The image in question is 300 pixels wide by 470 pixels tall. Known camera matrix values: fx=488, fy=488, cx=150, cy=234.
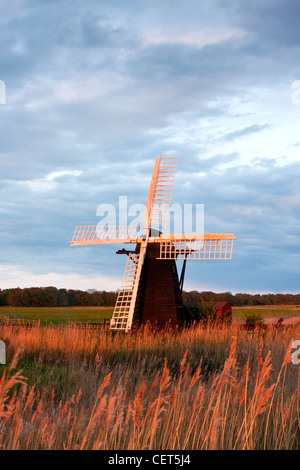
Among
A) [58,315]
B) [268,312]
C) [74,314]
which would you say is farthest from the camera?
[268,312]

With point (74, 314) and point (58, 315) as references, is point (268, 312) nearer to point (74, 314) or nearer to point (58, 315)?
point (74, 314)

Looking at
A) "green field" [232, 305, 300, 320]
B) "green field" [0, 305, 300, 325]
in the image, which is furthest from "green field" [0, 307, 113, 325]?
"green field" [232, 305, 300, 320]

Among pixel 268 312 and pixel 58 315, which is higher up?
pixel 268 312

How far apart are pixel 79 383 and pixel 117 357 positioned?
3432 millimetres

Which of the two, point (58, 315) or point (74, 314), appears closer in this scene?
point (58, 315)

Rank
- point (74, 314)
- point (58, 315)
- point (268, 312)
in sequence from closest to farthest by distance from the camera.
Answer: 1. point (58, 315)
2. point (74, 314)
3. point (268, 312)

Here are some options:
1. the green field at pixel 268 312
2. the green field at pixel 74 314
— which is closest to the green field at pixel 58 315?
the green field at pixel 74 314

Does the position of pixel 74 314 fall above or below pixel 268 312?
below

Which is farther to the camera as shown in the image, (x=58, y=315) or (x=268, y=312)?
(x=268, y=312)

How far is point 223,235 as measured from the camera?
1897 centimetres

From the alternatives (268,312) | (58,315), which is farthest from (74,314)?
(268,312)

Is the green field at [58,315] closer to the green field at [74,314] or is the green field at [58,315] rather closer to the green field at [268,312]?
the green field at [74,314]
